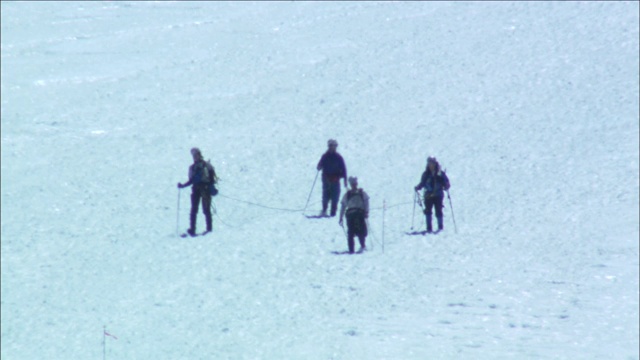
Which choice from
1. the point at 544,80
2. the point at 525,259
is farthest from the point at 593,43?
the point at 525,259

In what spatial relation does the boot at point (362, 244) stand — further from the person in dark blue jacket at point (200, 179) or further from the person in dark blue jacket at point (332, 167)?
the person in dark blue jacket at point (200, 179)

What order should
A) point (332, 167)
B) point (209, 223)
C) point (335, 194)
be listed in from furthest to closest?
point (335, 194) → point (332, 167) → point (209, 223)

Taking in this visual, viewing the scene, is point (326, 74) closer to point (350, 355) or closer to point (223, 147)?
point (223, 147)

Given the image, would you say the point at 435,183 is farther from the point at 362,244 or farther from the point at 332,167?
the point at 332,167

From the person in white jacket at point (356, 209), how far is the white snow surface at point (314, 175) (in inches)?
17.8

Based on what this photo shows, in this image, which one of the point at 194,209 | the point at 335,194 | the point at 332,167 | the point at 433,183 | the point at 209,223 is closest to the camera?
the point at 433,183

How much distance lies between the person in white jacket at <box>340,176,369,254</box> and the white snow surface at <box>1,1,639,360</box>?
45 centimetres

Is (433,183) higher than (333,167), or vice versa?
(333,167)

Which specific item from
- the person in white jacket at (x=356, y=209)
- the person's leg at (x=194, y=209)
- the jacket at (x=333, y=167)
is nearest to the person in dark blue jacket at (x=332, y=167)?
the jacket at (x=333, y=167)

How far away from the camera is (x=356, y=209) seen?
1506 centimetres

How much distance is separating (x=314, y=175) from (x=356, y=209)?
713 centimetres

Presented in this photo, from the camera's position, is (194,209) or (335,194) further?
(335,194)

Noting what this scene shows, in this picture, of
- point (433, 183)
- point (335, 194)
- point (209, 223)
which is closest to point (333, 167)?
point (335, 194)

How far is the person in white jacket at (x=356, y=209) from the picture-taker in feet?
49.2
